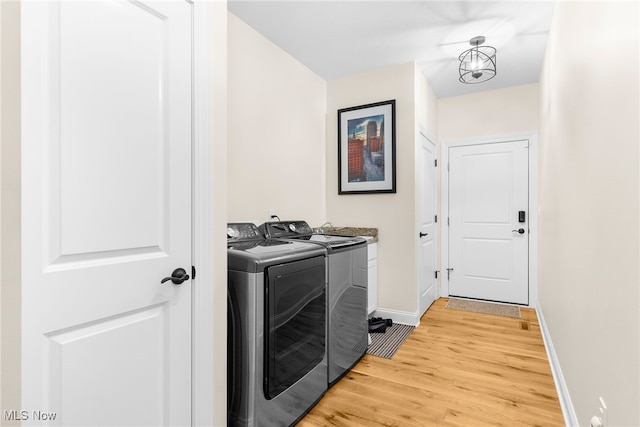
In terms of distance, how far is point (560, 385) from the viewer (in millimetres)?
2059

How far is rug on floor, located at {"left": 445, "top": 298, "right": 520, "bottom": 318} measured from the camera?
3684mm

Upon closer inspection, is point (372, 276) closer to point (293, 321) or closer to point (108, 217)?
point (293, 321)

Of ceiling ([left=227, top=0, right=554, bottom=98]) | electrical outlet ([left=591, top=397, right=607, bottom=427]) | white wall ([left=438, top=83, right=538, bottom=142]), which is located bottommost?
electrical outlet ([left=591, top=397, right=607, bottom=427])

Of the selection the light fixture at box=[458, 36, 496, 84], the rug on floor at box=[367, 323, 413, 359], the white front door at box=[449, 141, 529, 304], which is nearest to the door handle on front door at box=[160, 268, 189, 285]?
the rug on floor at box=[367, 323, 413, 359]

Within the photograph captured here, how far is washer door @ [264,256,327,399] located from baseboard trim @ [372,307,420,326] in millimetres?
1503

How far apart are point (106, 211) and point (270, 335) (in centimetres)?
91

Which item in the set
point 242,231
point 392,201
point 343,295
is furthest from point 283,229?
point 392,201

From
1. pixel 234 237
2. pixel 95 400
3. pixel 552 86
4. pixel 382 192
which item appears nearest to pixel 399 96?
pixel 382 192

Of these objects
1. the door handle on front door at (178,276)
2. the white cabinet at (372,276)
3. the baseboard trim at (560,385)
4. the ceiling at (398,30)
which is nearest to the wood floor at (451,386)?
the baseboard trim at (560,385)

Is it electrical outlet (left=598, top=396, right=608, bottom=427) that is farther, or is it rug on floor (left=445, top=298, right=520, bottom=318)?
rug on floor (left=445, top=298, right=520, bottom=318)

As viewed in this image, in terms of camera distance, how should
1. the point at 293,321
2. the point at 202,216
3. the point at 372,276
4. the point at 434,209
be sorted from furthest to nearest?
the point at 434,209, the point at 372,276, the point at 293,321, the point at 202,216

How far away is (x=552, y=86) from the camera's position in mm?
2545

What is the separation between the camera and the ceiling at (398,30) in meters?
2.35

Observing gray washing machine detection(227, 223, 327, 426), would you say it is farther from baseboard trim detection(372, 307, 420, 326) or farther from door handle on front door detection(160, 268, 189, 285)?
baseboard trim detection(372, 307, 420, 326)
